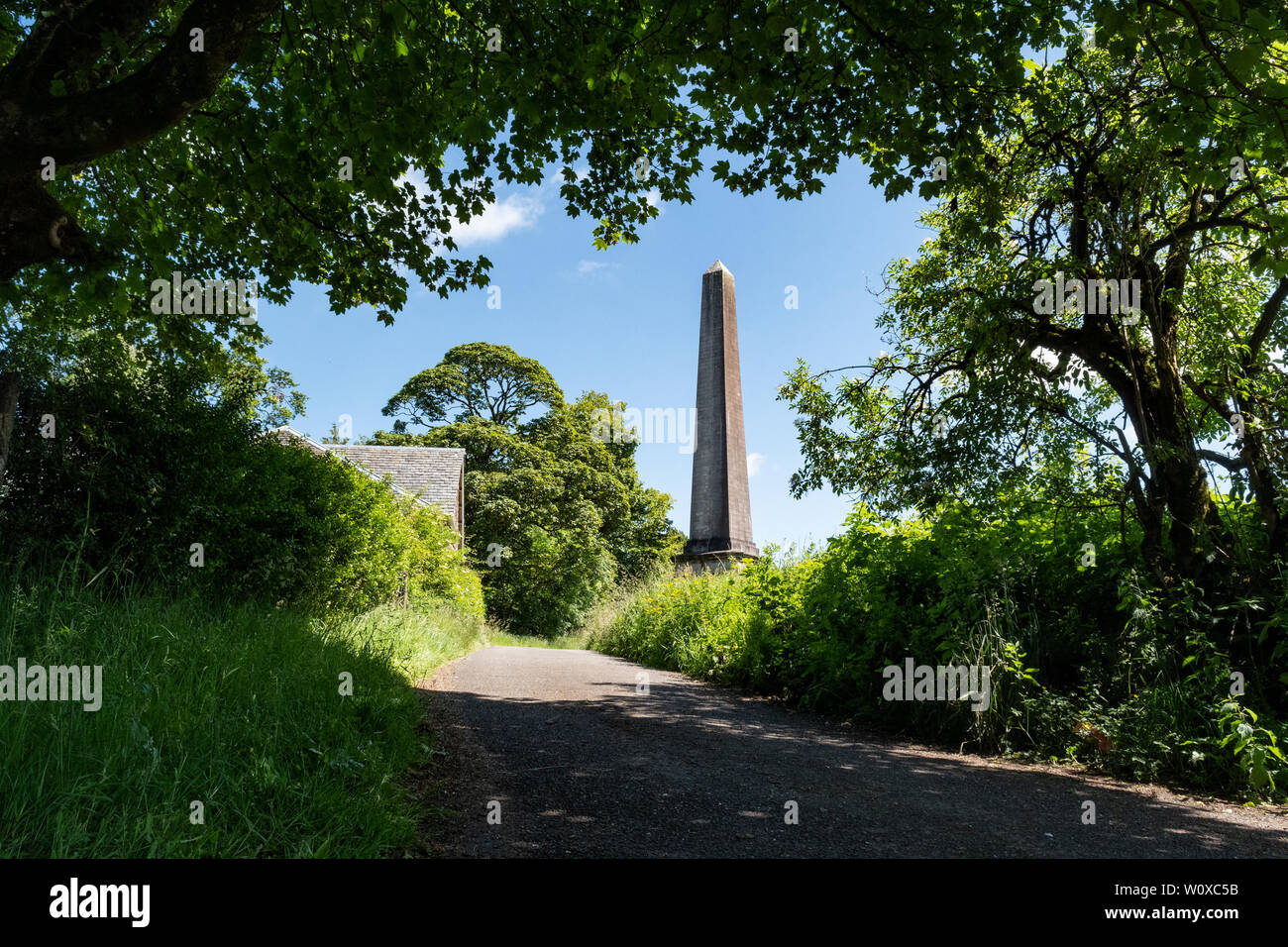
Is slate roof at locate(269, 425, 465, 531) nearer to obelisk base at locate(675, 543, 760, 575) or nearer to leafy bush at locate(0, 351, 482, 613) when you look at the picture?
obelisk base at locate(675, 543, 760, 575)

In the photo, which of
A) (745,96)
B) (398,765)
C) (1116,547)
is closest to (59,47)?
(745,96)

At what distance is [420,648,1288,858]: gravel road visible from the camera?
3336 mm

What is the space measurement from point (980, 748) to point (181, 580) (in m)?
7.49

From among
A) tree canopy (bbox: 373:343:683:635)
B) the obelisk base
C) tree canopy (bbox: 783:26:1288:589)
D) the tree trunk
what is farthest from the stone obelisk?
the tree trunk

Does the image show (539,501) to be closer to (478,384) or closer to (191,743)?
(478,384)

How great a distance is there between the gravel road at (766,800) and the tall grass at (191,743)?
0.47 metres

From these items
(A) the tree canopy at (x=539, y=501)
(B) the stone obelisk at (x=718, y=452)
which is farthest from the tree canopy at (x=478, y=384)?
(B) the stone obelisk at (x=718, y=452)

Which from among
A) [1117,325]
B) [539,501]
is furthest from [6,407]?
[539,501]

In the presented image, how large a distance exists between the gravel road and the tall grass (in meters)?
0.47

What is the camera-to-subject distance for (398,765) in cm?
405

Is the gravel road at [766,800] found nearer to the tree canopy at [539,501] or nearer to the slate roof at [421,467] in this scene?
the slate roof at [421,467]

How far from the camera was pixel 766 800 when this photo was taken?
13.2ft

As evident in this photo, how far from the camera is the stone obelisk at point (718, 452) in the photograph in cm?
1998
